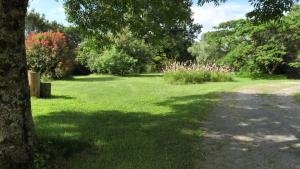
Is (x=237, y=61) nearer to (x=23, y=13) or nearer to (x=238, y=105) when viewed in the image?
(x=238, y=105)

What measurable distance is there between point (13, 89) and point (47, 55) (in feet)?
60.1

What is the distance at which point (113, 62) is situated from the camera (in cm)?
2758

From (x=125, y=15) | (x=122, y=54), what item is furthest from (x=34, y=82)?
(x=122, y=54)

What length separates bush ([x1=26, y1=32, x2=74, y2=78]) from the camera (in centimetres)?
2303

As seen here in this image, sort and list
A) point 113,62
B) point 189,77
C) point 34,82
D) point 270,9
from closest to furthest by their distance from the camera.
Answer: point 270,9
point 34,82
point 189,77
point 113,62

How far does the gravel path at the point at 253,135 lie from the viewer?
616 cm

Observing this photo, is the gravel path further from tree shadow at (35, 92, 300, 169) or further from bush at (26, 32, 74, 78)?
bush at (26, 32, 74, 78)

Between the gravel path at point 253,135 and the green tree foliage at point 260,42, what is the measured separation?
11921 mm

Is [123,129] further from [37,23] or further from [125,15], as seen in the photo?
[37,23]

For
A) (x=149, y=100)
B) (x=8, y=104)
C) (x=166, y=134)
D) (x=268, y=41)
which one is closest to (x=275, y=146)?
(x=166, y=134)

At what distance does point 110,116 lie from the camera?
31.2ft

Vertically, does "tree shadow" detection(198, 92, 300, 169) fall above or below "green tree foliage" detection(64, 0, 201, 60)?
below

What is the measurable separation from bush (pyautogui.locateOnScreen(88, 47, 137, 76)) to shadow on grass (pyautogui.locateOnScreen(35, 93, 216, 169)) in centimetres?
1726

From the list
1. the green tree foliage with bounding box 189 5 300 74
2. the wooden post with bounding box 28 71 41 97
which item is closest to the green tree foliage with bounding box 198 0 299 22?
the wooden post with bounding box 28 71 41 97
